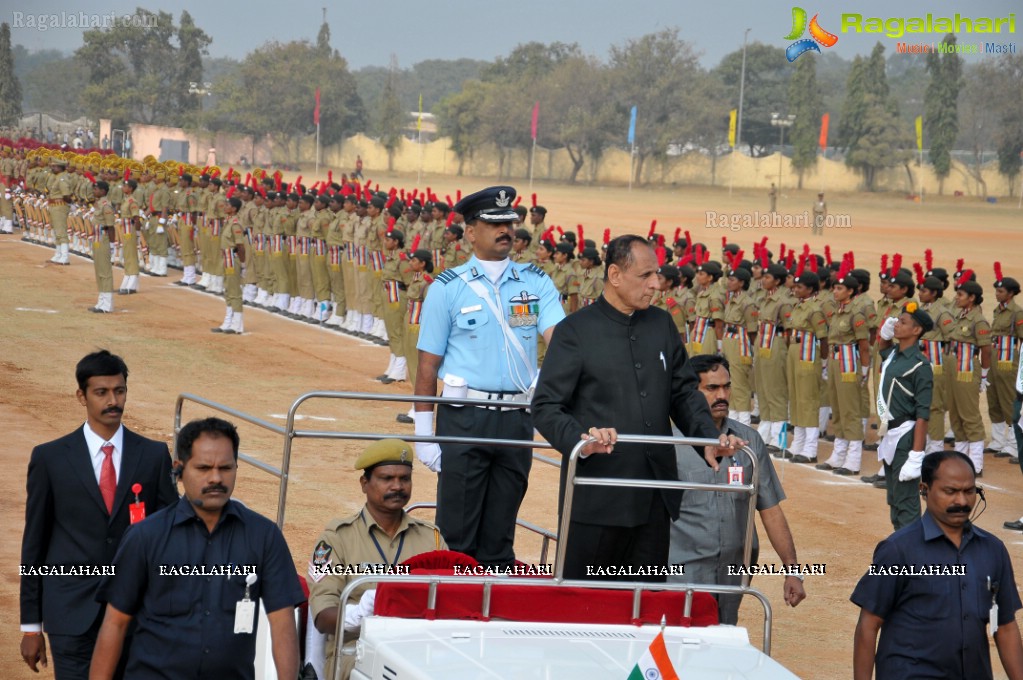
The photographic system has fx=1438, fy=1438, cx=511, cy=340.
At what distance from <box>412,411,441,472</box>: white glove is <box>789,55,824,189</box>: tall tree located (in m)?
62.0

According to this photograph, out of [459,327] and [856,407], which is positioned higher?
[459,327]

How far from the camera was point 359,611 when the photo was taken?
5066mm

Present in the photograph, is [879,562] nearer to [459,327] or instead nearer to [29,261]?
[459,327]

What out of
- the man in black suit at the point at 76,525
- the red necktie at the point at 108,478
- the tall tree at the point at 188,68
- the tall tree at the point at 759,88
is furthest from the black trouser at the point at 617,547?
the tall tree at the point at 188,68

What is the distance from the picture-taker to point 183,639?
15.3 ft

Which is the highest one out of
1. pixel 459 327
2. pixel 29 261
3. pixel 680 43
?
pixel 680 43

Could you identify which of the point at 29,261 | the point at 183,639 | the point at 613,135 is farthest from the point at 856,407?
the point at 613,135

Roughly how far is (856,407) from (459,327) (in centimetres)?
851

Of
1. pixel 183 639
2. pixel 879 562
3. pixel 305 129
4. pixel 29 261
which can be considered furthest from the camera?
pixel 305 129

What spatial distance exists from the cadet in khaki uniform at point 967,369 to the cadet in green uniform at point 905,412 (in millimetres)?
5027

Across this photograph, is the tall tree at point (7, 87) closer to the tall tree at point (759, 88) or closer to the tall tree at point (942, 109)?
the tall tree at point (759, 88)

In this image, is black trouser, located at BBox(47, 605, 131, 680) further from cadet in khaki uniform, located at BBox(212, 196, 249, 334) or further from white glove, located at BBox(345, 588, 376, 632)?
cadet in khaki uniform, located at BBox(212, 196, 249, 334)

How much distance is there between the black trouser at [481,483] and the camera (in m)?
6.70

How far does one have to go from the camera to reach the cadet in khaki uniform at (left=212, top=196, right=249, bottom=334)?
72.3 ft
